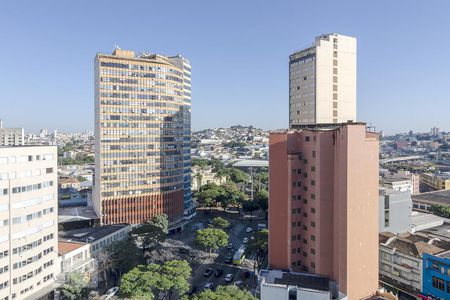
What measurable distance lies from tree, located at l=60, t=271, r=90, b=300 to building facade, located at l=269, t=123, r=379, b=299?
70.9 ft

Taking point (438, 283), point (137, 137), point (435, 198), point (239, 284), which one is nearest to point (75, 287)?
point (239, 284)

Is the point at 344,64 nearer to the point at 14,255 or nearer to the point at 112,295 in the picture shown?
the point at 112,295

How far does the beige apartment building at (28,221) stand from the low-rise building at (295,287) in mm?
24192

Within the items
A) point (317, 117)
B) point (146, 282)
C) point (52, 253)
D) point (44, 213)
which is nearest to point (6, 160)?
point (44, 213)

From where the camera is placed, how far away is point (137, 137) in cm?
6247

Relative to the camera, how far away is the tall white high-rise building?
52.7m

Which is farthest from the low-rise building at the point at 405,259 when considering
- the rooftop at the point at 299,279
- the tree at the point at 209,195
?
the tree at the point at 209,195

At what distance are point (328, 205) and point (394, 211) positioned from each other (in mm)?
20760

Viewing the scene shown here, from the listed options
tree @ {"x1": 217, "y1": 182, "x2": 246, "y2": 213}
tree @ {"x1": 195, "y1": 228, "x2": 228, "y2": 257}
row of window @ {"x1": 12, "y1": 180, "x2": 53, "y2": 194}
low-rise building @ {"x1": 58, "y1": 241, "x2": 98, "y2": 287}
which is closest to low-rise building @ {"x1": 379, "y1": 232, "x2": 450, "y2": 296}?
tree @ {"x1": 195, "y1": 228, "x2": 228, "y2": 257}

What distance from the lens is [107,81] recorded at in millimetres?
59281

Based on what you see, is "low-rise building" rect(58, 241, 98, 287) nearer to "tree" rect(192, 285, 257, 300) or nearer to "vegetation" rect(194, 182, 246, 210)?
"tree" rect(192, 285, 257, 300)

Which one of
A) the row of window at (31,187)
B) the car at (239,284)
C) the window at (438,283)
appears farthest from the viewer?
the car at (239,284)

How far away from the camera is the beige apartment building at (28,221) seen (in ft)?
112

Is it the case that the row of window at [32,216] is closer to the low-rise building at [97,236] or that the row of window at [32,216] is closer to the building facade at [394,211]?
the low-rise building at [97,236]
